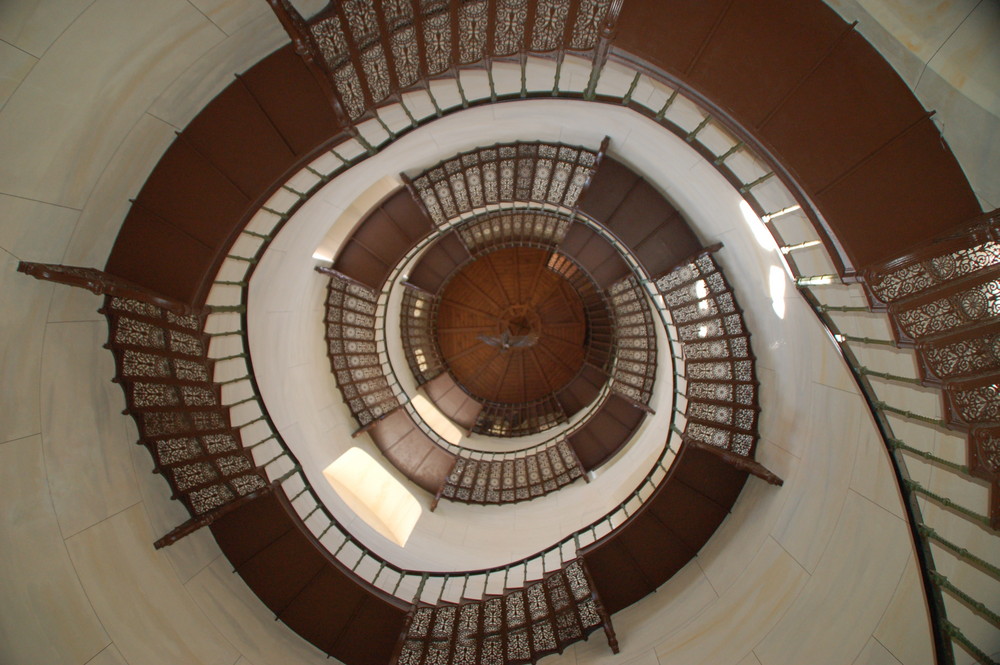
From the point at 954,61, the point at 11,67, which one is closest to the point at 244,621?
the point at 11,67

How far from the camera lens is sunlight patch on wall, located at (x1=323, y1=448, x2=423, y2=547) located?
8508 millimetres

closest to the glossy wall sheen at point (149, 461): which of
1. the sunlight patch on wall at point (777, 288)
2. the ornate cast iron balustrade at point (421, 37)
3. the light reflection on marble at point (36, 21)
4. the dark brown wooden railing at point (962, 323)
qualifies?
the light reflection on marble at point (36, 21)

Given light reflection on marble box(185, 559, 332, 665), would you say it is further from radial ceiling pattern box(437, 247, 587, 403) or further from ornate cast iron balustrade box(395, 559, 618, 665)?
radial ceiling pattern box(437, 247, 587, 403)

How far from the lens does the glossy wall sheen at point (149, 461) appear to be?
342 cm

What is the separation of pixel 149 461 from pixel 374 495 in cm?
480

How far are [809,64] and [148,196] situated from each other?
6.41 m

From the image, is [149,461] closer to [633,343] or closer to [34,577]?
[34,577]

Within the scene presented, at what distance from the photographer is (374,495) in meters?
9.26

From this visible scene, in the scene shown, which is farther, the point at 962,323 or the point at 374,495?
the point at 374,495

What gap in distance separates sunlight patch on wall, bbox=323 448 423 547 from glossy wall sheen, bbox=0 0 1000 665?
2.36 meters

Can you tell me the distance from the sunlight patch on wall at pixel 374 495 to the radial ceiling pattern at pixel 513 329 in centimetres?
454

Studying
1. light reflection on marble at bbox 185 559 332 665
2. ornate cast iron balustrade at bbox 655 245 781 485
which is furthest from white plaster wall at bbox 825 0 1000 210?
light reflection on marble at bbox 185 559 332 665

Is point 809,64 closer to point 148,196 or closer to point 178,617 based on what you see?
point 148,196

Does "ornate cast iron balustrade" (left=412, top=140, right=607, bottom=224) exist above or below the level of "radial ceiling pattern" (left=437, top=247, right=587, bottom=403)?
above
